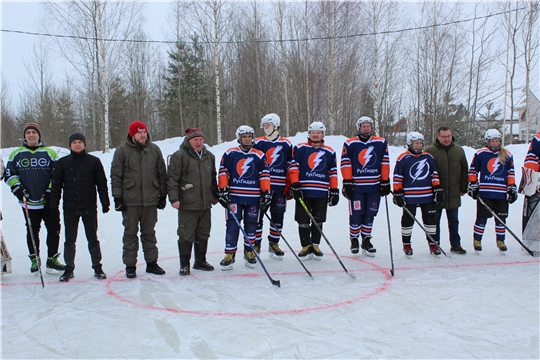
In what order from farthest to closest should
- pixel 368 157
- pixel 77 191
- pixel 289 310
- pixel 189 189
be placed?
1. pixel 368 157
2. pixel 189 189
3. pixel 77 191
4. pixel 289 310

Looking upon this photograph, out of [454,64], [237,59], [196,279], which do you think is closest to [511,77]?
[454,64]

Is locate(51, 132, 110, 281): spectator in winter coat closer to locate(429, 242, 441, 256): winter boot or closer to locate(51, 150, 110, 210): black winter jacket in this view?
locate(51, 150, 110, 210): black winter jacket

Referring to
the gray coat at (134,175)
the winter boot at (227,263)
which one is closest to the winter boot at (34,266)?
the gray coat at (134,175)

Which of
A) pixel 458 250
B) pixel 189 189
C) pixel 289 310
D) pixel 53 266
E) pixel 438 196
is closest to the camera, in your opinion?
pixel 289 310

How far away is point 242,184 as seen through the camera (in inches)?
189

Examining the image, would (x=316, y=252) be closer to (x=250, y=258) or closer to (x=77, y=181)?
(x=250, y=258)

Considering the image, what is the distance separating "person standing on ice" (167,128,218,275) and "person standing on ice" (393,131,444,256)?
7.69 feet

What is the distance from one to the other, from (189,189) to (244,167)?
2.21 ft

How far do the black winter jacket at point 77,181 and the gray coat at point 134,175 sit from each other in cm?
22

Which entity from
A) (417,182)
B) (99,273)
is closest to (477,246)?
(417,182)

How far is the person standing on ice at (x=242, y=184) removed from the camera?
4.77m

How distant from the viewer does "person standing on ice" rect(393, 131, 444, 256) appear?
5.16 metres

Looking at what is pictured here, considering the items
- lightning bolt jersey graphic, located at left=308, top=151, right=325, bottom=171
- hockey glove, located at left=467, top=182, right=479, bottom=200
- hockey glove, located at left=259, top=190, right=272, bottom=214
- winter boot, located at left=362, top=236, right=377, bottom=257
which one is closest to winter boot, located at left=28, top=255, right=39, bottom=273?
hockey glove, located at left=259, top=190, right=272, bottom=214

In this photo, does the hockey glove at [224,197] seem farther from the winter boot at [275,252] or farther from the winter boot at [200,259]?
the winter boot at [275,252]
